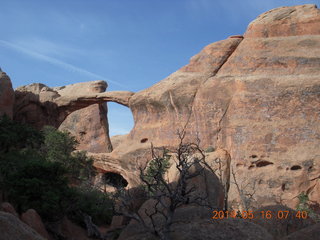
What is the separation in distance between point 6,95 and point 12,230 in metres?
23.3

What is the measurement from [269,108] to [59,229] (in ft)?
41.2

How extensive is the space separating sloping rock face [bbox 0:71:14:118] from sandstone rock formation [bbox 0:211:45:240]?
22258 millimetres

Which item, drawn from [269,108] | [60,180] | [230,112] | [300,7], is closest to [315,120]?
[269,108]

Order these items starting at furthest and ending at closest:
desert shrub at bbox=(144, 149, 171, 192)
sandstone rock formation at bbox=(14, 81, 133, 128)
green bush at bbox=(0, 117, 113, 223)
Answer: sandstone rock formation at bbox=(14, 81, 133, 128) → green bush at bbox=(0, 117, 113, 223) → desert shrub at bbox=(144, 149, 171, 192)

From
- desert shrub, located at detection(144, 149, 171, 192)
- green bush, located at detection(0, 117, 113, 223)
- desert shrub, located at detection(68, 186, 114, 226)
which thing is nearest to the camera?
desert shrub, located at detection(144, 149, 171, 192)

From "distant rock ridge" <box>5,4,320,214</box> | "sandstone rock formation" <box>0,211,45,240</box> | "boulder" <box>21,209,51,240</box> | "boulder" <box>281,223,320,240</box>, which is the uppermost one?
"distant rock ridge" <box>5,4,320,214</box>

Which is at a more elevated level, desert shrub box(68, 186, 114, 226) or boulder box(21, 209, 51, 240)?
boulder box(21, 209, 51, 240)

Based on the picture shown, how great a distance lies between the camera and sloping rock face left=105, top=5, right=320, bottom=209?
66.1 ft

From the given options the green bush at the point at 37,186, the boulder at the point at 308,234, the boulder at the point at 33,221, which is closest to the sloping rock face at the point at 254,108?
the green bush at the point at 37,186

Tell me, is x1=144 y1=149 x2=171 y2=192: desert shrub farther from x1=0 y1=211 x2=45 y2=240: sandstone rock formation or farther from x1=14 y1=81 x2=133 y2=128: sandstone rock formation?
x1=14 y1=81 x2=133 y2=128: sandstone rock formation

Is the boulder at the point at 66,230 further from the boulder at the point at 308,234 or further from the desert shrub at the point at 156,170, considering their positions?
the boulder at the point at 308,234

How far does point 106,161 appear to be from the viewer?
27.7 m

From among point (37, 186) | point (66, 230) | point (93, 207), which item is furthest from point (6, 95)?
point (66, 230)

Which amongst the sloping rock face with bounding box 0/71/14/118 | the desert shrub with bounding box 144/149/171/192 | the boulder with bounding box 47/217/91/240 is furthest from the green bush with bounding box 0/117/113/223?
the sloping rock face with bounding box 0/71/14/118
